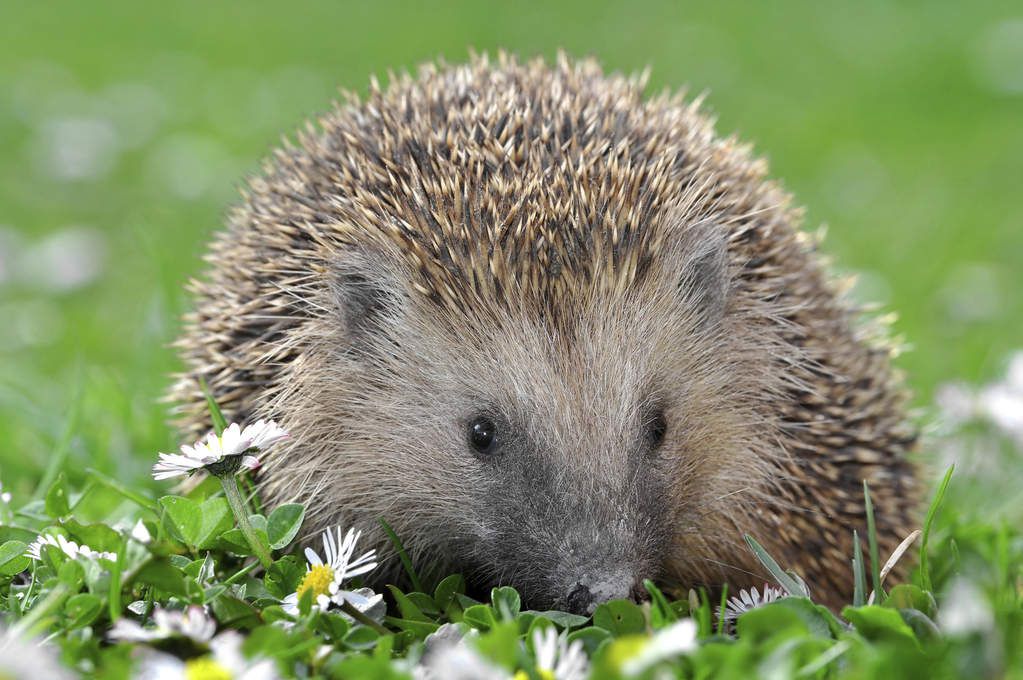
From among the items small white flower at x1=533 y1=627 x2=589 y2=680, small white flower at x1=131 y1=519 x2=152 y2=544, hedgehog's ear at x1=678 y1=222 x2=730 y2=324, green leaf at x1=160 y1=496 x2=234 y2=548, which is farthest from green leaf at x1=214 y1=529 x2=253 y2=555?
hedgehog's ear at x1=678 y1=222 x2=730 y2=324

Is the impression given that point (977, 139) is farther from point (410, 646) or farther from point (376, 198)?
point (410, 646)

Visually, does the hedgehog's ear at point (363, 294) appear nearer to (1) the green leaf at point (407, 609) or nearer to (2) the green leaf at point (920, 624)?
(1) the green leaf at point (407, 609)

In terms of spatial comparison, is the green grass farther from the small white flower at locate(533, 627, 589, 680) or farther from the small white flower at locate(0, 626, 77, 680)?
the small white flower at locate(0, 626, 77, 680)

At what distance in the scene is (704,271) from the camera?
10.9ft

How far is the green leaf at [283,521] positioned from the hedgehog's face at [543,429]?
1.29 ft

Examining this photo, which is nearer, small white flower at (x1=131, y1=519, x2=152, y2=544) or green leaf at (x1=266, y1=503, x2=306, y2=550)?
small white flower at (x1=131, y1=519, x2=152, y2=544)

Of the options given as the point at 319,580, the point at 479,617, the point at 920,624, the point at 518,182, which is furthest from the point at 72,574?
the point at 920,624

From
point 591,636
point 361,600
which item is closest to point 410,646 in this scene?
point 361,600

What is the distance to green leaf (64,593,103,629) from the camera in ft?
8.04

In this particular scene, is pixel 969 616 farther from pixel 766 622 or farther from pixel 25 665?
pixel 25 665

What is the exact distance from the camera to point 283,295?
3371mm

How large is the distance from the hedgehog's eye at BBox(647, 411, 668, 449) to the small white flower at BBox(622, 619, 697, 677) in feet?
3.01

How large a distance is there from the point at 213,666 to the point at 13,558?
94cm

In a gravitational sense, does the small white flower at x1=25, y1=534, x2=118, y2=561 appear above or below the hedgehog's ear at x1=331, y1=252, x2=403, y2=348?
below
